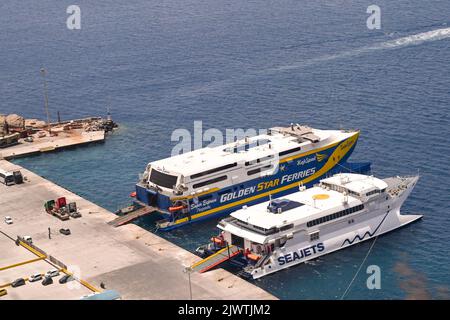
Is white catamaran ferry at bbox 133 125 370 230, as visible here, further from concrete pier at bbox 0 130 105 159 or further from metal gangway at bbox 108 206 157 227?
concrete pier at bbox 0 130 105 159

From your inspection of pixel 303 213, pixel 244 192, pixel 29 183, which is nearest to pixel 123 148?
pixel 29 183

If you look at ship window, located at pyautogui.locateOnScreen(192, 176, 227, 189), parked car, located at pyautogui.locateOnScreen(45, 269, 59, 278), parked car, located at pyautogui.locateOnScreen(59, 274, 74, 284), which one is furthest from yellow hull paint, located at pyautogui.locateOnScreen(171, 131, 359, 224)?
parked car, located at pyautogui.locateOnScreen(45, 269, 59, 278)

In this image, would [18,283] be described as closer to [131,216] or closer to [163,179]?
[131,216]

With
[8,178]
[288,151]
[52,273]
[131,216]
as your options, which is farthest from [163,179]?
[8,178]

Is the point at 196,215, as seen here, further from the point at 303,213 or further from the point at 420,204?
the point at 420,204

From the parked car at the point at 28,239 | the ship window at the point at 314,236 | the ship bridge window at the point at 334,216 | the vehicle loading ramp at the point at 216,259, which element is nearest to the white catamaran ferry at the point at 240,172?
the vehicle loading ramp at the point at 216,259

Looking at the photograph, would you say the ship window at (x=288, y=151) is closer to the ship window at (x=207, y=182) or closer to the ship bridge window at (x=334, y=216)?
the ship window at (x=207, y=182)
